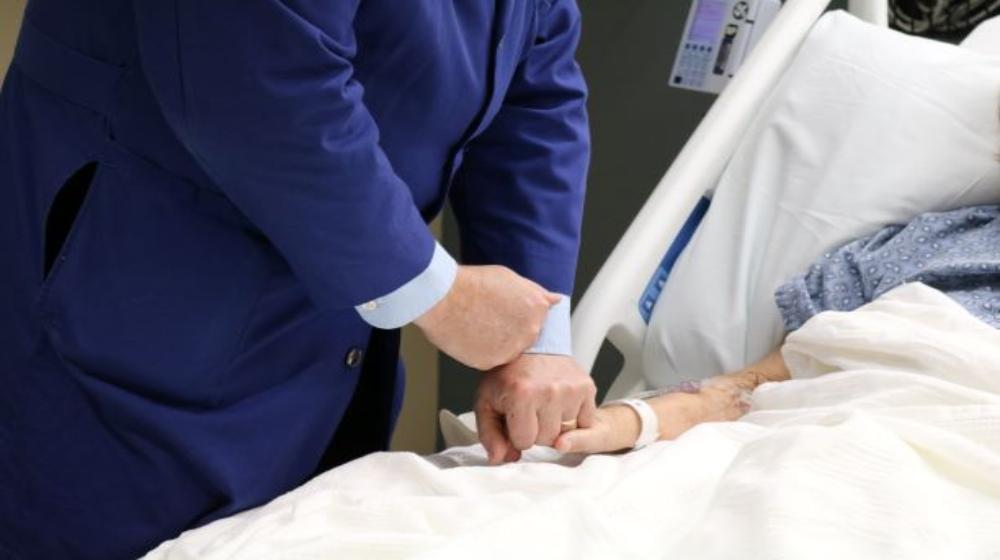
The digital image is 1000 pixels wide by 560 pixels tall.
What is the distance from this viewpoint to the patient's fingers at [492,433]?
3.44 ft

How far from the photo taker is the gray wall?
78.3 inches

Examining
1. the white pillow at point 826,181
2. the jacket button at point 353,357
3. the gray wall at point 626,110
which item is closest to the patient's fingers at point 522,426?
the jacket button at point 353,357

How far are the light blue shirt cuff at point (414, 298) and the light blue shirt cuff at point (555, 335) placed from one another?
21 centimetres

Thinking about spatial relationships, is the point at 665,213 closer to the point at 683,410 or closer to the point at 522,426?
the point at 683,410

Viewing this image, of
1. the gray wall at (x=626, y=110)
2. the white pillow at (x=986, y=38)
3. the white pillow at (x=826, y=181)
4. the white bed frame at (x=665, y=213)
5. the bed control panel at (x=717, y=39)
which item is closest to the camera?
the white bed frame at (x=665, y=213)

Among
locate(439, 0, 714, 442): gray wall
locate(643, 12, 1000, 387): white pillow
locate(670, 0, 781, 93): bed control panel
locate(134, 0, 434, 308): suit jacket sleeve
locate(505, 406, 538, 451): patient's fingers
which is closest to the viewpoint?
locate(134, 0, 434, 308): suit jacket sleeve

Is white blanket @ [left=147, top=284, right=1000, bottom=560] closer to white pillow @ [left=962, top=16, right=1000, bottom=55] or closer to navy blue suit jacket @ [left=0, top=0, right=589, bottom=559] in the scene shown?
navy blue suit jacket @ [left=0, top=0, right=589, bottom=559]

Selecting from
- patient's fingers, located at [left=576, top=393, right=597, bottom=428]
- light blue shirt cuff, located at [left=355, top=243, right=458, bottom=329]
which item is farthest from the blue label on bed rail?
light blue shirt cuff, located at [left=355, top=243, right=458, bottom=329]

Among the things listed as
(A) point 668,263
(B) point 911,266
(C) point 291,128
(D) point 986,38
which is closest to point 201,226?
(C) point 291,128

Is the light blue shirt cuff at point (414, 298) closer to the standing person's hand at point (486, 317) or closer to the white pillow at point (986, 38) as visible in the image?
the standing person's hand at point (486, 317)

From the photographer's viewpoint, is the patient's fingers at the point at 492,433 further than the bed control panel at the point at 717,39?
No

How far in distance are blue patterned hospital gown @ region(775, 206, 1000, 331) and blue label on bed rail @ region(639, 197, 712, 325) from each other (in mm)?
185

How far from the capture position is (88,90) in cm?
84

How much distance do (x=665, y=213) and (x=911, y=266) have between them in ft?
1.14
